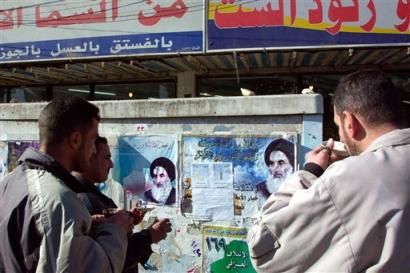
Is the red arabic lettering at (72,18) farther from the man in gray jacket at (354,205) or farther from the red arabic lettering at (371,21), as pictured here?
the man in gray jacket at (354,205)

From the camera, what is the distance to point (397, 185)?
57.7 inches

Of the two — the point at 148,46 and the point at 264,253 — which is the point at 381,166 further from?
the point at 148,46

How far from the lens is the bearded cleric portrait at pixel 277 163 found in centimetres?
375

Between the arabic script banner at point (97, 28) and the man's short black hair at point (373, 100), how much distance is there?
5556 millimetres

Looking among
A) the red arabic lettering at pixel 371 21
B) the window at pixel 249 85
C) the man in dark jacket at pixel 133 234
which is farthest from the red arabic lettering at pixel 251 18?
the man in dark jacket at pixel 133 234

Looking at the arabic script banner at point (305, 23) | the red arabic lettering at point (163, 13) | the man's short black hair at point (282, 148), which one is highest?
the red arabic lettering at point (163, 13)

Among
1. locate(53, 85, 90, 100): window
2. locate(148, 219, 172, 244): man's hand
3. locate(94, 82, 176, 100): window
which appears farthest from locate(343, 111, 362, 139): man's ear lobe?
locate(53, 85, 90, 100): window

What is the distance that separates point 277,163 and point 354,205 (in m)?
2.31

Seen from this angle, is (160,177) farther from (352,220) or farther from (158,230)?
(352,220)

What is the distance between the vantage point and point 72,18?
7891 mm

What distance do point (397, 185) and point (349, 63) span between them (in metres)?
6.83

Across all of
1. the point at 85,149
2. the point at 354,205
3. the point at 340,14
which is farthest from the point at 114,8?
the point at 354,205

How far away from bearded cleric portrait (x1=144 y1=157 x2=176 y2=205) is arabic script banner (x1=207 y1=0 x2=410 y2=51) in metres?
3.29

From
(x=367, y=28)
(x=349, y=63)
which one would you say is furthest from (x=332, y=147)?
(x=349, y=63)
